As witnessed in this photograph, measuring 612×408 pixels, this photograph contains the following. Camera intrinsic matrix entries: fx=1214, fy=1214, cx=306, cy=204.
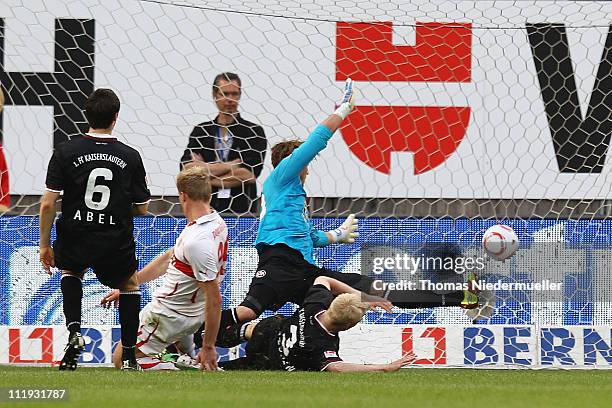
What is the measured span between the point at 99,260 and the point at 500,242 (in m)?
3.56

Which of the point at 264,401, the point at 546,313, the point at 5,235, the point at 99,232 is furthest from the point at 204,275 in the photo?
the point at 546,313

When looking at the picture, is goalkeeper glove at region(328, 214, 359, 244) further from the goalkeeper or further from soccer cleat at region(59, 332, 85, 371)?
soccer cleat at region(59, 332, 85, 371)

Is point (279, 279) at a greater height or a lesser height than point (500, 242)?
lesser

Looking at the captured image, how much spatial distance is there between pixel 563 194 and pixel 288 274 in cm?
291

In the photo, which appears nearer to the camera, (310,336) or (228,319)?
(310,336)

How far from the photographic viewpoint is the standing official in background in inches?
376

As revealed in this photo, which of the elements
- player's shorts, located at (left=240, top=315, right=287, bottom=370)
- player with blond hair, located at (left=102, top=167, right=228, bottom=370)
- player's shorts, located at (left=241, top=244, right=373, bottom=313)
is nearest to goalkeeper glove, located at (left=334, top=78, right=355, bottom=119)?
player's shorts, located at (left=241, top=244, right=373, bottom=313)

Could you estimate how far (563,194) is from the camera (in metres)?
9.72

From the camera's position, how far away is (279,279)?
7.83 meters

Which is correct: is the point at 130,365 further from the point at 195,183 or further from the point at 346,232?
the point at 346,232

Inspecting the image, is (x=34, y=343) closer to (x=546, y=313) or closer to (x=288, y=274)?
(x=288, y=274)

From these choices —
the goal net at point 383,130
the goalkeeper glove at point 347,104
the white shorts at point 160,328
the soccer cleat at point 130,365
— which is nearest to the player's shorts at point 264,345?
the white shorts at point 160,328

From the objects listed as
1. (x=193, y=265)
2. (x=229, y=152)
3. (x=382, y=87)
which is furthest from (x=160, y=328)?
(x=382, y=87)

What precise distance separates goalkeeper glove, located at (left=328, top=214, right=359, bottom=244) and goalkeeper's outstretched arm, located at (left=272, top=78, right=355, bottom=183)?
791mm
